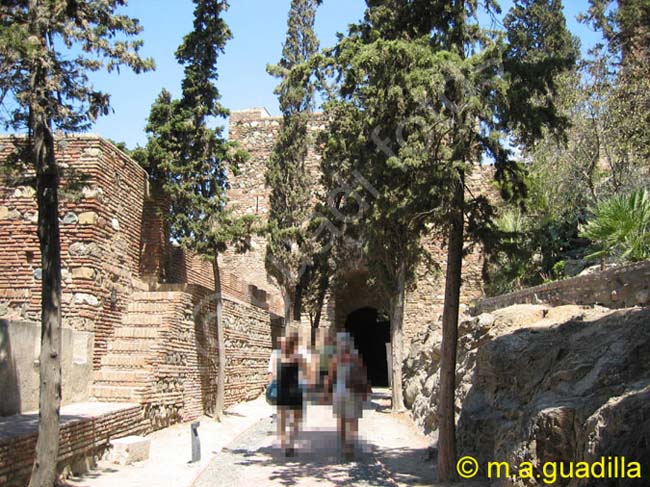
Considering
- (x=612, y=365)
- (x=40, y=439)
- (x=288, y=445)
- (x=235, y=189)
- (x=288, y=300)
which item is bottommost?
→ (x=288, y=445)

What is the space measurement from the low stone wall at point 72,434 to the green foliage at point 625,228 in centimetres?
785

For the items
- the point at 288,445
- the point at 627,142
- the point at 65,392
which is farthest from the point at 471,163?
the point at 627,142

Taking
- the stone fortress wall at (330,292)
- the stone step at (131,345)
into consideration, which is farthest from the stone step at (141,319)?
the stone fortress wall at (330,292)

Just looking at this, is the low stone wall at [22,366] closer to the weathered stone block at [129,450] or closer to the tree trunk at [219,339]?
the weathered stone block at [129,450]

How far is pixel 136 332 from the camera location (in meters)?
10.5

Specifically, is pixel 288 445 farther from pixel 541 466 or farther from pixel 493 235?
pixel 541 466

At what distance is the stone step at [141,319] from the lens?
10.7 metres

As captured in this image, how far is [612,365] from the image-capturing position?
503 centimetres

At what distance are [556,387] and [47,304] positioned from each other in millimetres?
5003

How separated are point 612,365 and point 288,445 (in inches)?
203

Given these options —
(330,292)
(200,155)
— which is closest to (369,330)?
(330,292)

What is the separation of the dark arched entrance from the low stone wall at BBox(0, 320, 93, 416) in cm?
1849

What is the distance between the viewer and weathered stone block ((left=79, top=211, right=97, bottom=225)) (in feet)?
32.5

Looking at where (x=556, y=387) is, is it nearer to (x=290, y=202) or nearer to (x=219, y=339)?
(x=219, y=339)
